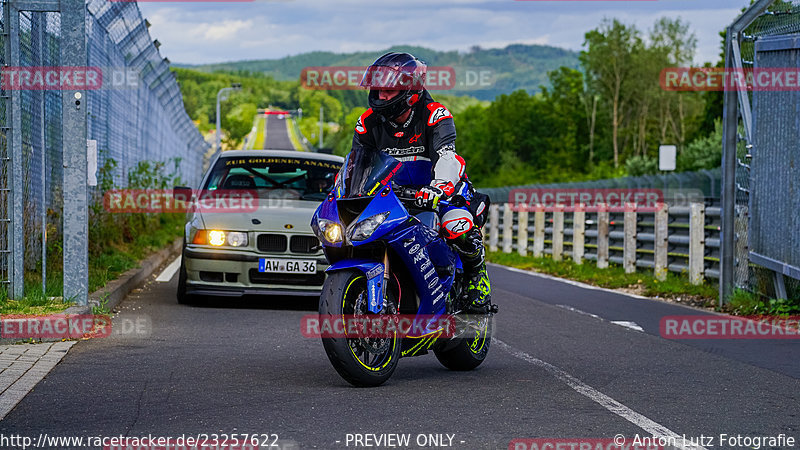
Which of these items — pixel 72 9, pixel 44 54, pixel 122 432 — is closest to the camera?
pixel 122 432

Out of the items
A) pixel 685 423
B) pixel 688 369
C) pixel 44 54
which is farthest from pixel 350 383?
pixel 44 54

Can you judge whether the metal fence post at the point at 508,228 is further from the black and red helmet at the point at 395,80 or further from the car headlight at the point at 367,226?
the car headlight at the point at 367,226

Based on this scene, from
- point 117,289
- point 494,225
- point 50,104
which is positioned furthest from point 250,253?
point 494,225

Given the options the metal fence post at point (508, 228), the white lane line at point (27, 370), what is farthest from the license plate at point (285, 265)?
the metal fence post at point (508, 228)

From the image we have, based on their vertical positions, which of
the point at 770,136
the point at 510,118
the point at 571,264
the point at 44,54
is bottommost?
the point at 571,264

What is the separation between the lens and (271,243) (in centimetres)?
1091

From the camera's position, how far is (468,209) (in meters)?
6.77

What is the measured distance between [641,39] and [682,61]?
505 cm

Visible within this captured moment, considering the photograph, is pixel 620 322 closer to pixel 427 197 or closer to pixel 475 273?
pixel 475 273

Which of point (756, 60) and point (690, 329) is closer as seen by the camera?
point (690, 329)

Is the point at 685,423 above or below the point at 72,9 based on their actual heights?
below

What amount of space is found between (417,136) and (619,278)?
11.6m

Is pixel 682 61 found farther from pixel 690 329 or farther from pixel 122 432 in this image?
pixel 122 432

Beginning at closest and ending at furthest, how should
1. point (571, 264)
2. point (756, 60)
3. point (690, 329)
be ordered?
1. point (690, 329)
2. point (756, 60)
3. point (571, 264)
